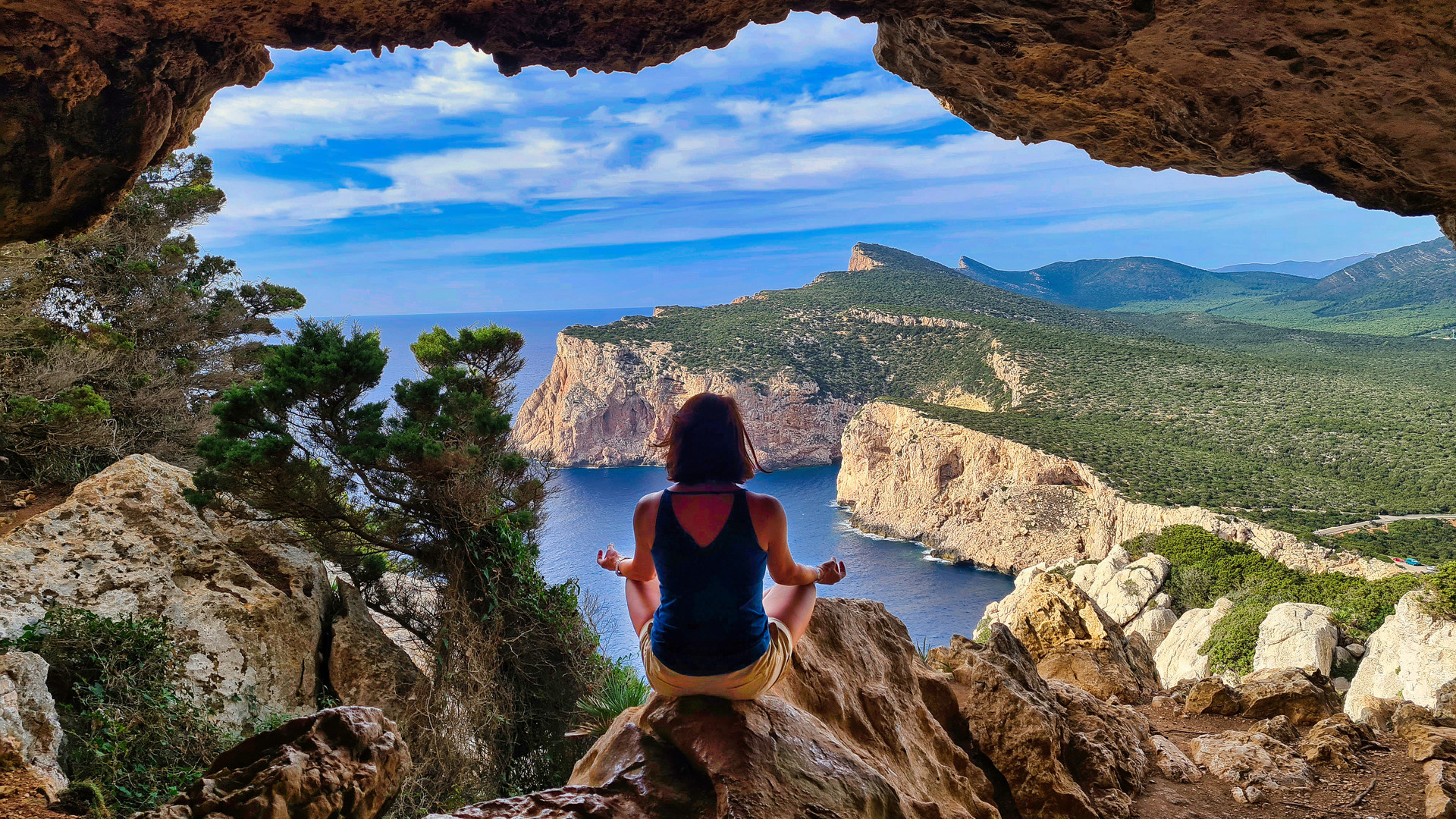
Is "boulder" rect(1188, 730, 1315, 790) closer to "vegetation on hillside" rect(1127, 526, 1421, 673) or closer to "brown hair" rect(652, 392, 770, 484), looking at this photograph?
"brown hair" rect(652, 392, 770, 484)

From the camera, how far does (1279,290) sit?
356ft

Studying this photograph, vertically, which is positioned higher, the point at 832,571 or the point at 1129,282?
the point at 1129,282

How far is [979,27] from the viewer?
14.0 ft

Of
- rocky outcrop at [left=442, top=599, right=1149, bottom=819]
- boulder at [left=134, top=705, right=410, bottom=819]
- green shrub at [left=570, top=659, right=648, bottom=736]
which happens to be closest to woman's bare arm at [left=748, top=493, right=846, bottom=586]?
rocky outcrop at [left=442, top=599, right=1149, bottom=819]

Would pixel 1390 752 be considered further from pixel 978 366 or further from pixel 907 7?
pixel 978 366

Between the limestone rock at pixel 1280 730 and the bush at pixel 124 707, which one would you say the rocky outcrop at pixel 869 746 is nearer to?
the limestone rock at pixel 1280 730

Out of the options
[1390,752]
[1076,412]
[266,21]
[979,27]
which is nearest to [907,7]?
[979,27]

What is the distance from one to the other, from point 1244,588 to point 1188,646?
8216 millimetres

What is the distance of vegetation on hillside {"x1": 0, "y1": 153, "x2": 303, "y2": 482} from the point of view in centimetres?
941

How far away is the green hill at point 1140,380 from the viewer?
29.9 metres

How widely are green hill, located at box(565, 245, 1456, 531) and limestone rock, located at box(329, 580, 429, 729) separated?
2910cm

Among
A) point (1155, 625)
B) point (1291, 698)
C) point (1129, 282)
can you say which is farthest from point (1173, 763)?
point (1129, 282)

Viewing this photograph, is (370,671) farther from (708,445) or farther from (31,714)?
(708,445)

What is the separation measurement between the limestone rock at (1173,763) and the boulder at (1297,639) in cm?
774
